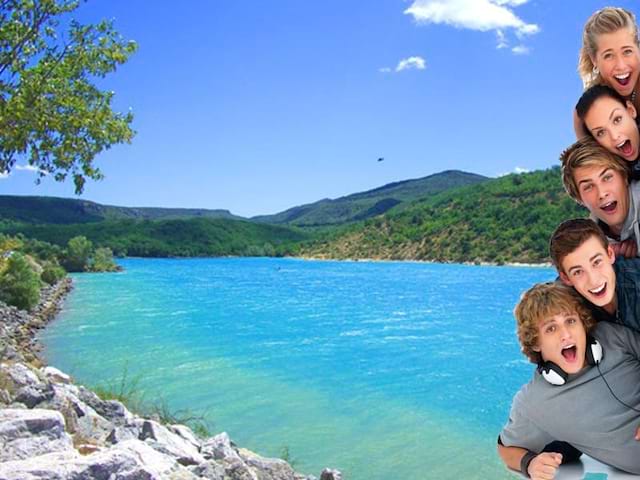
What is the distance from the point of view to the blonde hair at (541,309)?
6.31 feet

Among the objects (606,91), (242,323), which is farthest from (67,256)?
(606,91)

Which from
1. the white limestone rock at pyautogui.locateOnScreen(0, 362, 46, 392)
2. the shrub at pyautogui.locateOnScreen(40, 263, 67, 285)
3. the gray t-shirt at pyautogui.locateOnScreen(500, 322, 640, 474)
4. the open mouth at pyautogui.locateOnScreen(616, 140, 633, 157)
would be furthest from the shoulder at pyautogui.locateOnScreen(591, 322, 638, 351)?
the shrub at pyautogui.locateOnScreen(40, 263, 67, 285)

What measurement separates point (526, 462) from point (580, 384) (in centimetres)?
30

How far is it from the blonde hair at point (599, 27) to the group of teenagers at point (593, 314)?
0.04 metres

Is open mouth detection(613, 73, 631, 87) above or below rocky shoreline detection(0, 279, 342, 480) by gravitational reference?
above

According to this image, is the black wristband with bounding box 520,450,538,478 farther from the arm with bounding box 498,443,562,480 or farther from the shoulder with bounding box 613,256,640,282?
the shoulder with bounding box 613,256,640,282

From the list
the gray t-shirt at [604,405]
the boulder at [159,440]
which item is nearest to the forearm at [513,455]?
the gray t-shirt at [604,405]

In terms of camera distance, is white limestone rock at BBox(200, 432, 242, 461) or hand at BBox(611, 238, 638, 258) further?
white limestone rock at BBox(200, 432, 242, 461)

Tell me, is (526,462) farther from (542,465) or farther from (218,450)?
(218,450)

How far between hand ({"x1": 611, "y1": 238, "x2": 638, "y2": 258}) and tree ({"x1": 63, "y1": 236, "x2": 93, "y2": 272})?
7133cm

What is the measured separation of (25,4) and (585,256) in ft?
22.6

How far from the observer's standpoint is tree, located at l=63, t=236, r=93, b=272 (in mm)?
68438

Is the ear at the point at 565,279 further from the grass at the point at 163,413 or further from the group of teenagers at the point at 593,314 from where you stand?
the grass at the point at 163,413

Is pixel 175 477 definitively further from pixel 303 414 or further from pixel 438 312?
pixel 438 312
